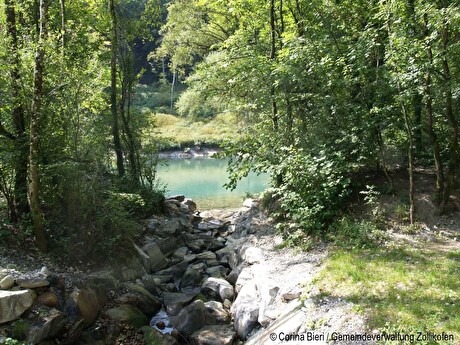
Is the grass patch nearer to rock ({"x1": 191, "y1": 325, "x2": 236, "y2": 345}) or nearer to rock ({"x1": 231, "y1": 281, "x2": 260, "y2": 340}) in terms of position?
rock ({"x1": 231, "y1": 281, "x2": 260, "y2": 340})

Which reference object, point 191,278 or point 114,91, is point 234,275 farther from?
point 114,91

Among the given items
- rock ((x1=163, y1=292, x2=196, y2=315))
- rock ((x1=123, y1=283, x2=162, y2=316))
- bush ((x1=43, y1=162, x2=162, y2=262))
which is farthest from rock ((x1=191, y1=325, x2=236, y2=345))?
bush ((x1=43, y1=162, x2=162, y2=262))

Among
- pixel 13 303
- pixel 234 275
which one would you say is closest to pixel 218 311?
pixel 234 275

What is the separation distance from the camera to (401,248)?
24.5 feet

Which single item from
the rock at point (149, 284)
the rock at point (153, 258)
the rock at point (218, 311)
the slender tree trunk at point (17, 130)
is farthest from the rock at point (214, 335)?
the slender tree trunk at point (17, 130)

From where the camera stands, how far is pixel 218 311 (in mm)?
7758

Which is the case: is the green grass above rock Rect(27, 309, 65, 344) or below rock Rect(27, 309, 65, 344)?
above

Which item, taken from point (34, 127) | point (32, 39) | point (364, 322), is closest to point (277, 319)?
point (364, 322)

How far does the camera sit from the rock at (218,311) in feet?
24.9

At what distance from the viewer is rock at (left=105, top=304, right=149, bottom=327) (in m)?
7.27

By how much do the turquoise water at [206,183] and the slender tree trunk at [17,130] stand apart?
6267 mm

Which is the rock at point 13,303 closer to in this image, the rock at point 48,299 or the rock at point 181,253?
the rock at point 48,299

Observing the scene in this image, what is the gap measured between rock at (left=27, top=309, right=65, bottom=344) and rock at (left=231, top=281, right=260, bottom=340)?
3057 millimetres

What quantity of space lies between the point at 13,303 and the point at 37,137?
3.37m
